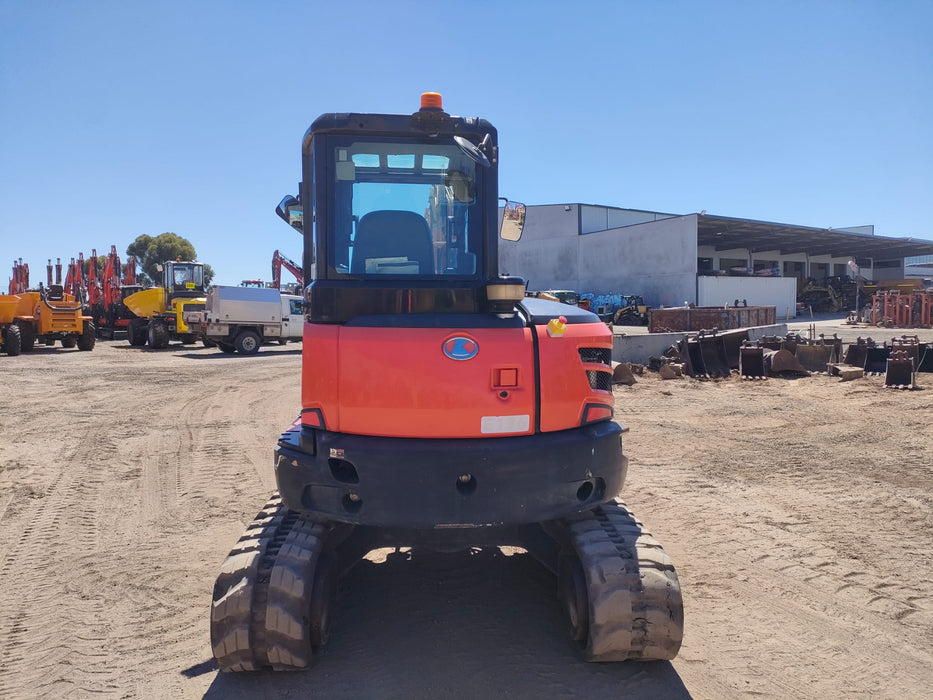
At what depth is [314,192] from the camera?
3.63 m

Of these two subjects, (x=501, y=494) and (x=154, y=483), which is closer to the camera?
(x=501, y=494)

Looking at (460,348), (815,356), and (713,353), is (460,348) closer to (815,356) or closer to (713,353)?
(713,353)

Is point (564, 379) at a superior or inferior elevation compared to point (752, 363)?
superior

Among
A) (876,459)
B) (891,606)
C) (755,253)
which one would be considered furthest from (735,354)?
(755,253)

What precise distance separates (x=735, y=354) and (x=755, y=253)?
47215mm

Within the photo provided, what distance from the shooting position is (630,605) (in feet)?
10.4

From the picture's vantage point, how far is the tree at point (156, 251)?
2148 inches

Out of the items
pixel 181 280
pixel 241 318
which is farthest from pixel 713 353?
pixel 181 280

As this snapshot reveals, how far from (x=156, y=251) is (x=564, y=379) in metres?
58.2

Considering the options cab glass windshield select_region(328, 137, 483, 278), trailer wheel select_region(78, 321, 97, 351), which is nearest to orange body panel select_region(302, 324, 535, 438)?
cab glass windshield select_region(328, 137, 483, 278)

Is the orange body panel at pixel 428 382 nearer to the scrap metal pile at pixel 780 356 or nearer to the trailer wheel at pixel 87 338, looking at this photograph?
the scrap metal pile at pixel 780 356

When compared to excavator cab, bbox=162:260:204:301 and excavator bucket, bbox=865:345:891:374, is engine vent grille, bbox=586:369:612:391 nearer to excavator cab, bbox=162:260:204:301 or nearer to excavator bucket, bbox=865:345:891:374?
excavator bucket, bbox=865:345:891:374

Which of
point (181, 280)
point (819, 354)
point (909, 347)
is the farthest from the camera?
point (181, 280)

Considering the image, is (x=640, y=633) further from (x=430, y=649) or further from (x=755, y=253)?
(x=755, y=253)
